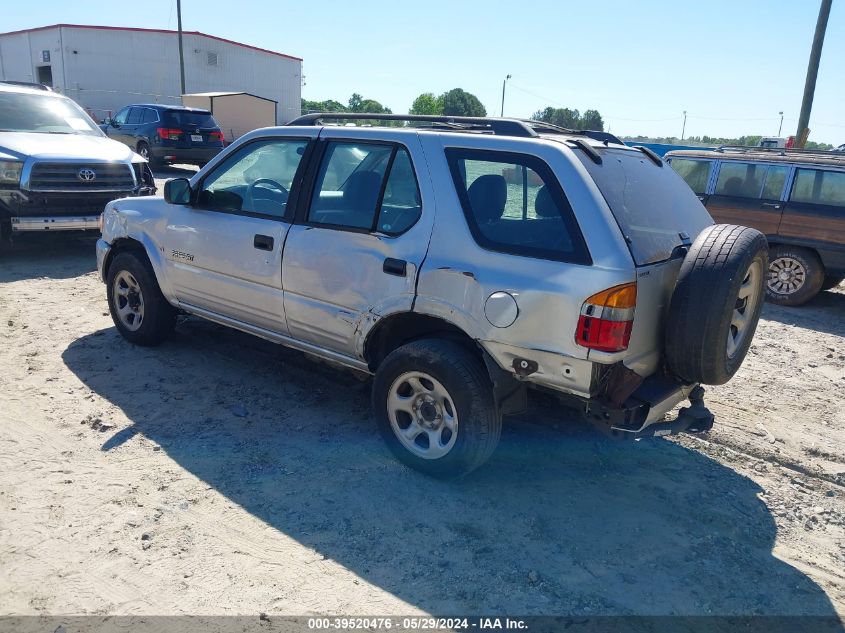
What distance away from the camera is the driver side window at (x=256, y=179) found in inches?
165

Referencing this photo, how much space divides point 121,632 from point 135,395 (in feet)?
7.46

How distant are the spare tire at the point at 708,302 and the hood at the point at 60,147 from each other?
297 inches

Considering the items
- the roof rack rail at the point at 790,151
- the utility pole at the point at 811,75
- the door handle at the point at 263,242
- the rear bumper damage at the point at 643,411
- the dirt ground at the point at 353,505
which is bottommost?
the dirt ground at the point at 353,505

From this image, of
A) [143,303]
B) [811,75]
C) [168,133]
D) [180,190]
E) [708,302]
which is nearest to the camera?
[708,302]

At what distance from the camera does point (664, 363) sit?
332 cm

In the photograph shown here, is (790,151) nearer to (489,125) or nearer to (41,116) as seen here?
(489,125)

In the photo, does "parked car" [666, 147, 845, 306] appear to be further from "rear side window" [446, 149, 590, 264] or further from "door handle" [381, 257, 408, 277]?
"door handle" [381, 257, 408, 277]

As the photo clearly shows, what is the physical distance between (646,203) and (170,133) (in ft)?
52.8

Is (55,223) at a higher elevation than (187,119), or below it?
below

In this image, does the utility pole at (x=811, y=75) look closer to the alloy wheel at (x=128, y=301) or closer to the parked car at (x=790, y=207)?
the parked car at (x=790, y=207)

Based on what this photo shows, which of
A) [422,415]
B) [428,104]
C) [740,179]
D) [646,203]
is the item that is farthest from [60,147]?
[428,104]

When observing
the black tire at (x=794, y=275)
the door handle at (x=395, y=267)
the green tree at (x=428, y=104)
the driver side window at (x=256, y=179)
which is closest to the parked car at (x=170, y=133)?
the driver side window at (x=256, y=179)

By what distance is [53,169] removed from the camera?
7.70m

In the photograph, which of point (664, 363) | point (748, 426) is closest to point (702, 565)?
point (664, 363)
